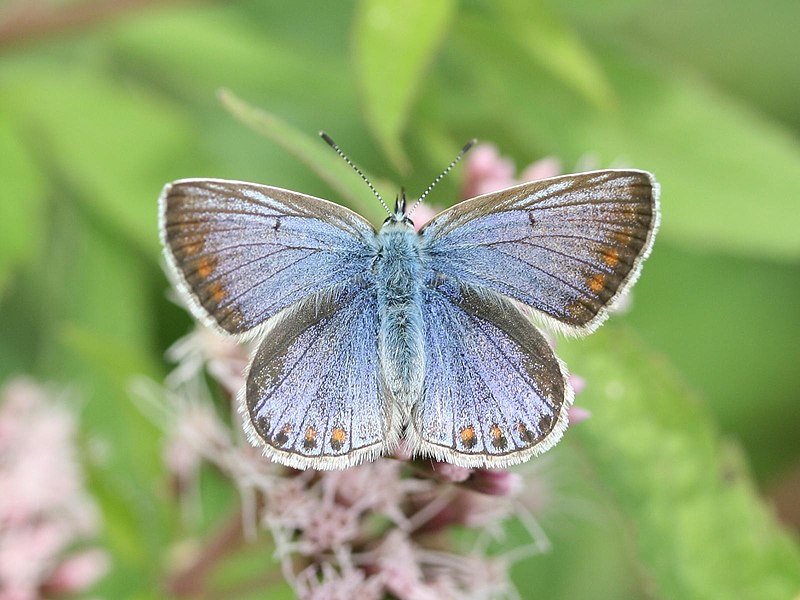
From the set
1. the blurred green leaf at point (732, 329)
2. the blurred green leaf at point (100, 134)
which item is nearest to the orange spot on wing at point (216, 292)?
the blurred green leaf at point (100, 134)

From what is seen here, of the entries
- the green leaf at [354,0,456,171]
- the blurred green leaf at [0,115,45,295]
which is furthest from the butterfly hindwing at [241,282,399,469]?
the blurred green leaf at [0,115,45,295]

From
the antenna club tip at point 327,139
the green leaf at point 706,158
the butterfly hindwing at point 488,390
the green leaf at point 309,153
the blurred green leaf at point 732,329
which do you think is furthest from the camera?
the blurred green leaf at point 732,329

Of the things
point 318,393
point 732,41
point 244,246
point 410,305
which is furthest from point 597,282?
point 732,41

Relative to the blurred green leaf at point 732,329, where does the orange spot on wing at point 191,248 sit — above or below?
below

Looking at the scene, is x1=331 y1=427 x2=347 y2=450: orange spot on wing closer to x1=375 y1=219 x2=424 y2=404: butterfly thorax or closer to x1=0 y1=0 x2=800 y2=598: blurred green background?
x1=375 y1=219 x2=424 y2=404: butterfly thorax

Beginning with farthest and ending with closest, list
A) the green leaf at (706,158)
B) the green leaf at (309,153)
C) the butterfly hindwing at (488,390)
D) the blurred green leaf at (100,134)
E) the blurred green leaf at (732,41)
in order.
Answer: the blurred green leaf at (732,41)
the blurred green leaf at (100,134)
the green leaf at (706,158)
the green leaf at (309,153)
the butterfly hindwing at (488,390)

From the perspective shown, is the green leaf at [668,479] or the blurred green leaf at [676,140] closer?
the green leaf at [668,479]

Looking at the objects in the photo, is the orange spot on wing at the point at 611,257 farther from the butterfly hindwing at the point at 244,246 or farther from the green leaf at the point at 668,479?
the butterfly hindwing at the point at 244,246
